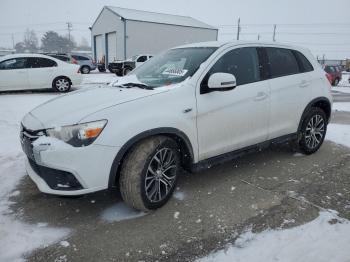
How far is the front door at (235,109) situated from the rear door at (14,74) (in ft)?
33.0

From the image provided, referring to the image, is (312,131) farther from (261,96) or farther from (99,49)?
(99,49)

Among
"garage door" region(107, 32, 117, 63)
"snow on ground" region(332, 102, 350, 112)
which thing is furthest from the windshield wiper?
"garage door" region(107, 32, 117, 63)

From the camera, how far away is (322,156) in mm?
5137

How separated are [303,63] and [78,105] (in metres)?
3.35

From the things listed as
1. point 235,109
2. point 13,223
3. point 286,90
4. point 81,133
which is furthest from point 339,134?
point 13,223

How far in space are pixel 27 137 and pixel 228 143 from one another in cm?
211

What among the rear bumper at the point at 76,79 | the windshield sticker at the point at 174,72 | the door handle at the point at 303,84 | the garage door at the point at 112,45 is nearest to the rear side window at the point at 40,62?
the rear bumper at the point at 76,79

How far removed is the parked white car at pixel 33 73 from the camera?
11.6 metres

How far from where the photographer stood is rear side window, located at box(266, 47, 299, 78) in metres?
4.31

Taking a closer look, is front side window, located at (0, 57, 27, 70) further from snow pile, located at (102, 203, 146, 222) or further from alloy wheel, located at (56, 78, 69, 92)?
snow pile, located at (102, 203, 146, 222)

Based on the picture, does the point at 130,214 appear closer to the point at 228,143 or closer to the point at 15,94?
the point at 228,143

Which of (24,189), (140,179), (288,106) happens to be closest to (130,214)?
(140,179)

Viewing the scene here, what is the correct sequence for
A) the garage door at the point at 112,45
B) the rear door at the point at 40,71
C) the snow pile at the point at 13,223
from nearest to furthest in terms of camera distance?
1. the snow pile at the point at 13,223
2. the rear door at the point at 40,71
3. the garage door at the point at 112,45

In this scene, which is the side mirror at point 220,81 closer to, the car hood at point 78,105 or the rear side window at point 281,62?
the car hood at point 78,105
